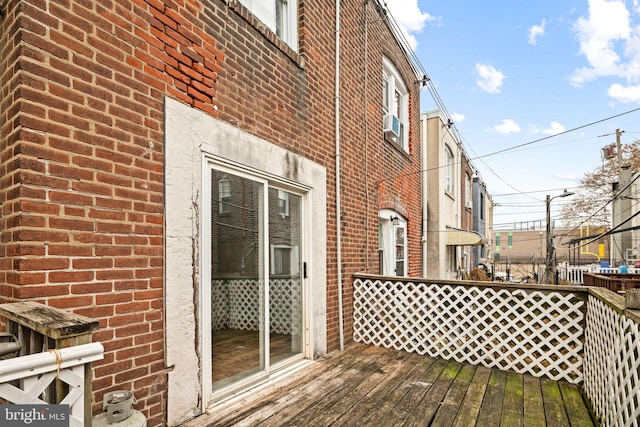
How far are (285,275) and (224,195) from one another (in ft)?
4.44

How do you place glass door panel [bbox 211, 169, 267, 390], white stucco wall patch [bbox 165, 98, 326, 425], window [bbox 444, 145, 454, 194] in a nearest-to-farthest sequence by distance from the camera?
1. white stucco wall patch [bbox 165, 98, 326, 425]
2. glass door panel [bbox 211, 169, 267, 390]
3. window [bbox 444, 145, 454, 194]

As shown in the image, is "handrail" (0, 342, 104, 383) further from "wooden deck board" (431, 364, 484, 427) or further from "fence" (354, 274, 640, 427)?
"fence" (354, 274, 640, 427)

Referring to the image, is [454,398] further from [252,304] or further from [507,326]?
[252,304]

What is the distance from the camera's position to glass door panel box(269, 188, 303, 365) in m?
3.74

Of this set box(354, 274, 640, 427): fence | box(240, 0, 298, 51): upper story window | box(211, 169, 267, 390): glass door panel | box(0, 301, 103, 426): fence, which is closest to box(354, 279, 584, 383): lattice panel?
box(354, 274, 640, 427): fence

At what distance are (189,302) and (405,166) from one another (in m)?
6.46

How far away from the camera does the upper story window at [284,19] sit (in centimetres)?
398

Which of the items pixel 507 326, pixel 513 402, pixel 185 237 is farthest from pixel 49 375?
pixel 507 326

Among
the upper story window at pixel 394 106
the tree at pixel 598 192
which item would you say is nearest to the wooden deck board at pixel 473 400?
the upper story window at pixel 394 106

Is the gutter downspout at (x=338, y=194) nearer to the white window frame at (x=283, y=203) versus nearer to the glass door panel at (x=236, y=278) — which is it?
the white window frame at (x=283, y=203)

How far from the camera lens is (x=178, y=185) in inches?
102

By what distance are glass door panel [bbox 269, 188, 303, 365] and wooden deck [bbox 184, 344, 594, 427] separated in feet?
1.26

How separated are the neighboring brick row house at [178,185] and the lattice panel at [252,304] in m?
0.02

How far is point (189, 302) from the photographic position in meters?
2.61
